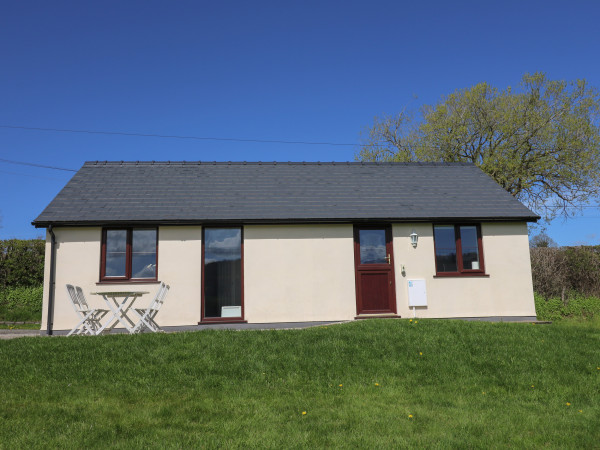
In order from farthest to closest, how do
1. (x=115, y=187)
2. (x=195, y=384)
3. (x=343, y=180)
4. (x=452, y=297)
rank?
(x=343, y=180), (x=115, y=187), (x=452, y=297), (x=195, y=384)

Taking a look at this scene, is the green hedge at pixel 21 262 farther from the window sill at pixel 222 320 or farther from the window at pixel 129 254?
the window sill at pixel 222 320

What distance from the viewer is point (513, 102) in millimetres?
23953

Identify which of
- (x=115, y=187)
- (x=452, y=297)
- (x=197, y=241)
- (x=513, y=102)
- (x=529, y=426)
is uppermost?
(x=513, y=102)

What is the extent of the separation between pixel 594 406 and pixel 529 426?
55.0 inches

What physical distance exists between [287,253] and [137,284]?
12.8ft

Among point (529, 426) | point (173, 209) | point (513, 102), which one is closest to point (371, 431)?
point (529, 426)

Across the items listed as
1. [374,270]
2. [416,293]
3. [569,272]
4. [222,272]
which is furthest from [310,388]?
[569,272]

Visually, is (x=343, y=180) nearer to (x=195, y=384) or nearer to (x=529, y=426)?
(x=195, y=384)

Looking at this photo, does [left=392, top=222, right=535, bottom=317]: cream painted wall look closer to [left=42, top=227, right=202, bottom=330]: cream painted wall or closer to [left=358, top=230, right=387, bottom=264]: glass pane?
[left=358, top=230, right=387, bottom=264]: glass pane

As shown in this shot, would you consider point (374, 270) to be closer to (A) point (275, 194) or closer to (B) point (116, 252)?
(A) point (275, 194)

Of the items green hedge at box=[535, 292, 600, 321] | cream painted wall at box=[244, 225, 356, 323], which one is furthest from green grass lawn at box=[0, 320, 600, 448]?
green hedge at box=[535, 292, 600, 321]

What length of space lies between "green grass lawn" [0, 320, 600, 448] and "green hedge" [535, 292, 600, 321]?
805 cm

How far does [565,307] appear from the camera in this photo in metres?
18.0

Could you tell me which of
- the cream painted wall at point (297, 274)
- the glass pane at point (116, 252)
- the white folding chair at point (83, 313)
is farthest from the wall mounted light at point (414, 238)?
the white folding chair at point (83, 313)
